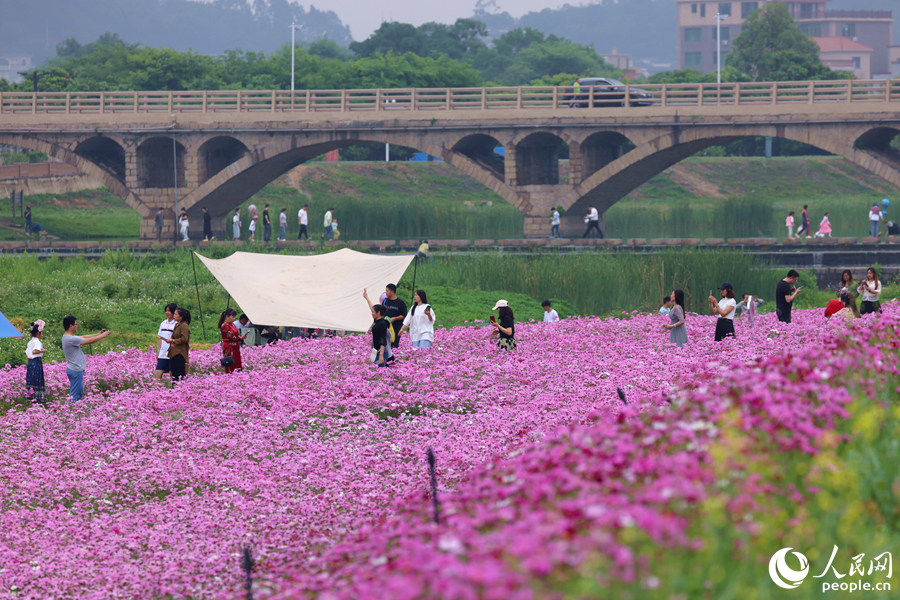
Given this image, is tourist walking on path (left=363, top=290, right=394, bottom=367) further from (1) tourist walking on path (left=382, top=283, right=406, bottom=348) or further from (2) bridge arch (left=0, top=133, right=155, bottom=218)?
(2) bridge arch (left=0, top=133, right=155, bottom=218)

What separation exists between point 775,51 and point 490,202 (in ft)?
95.8

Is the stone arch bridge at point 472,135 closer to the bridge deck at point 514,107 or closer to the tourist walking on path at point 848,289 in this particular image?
the bridge deck at point 514,107

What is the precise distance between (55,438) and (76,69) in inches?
3199

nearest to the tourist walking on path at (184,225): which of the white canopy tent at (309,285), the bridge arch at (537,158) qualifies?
the bridge arch at (537,158)

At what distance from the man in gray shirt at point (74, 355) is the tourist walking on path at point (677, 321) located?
9.11m

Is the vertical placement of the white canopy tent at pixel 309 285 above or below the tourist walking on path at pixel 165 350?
above

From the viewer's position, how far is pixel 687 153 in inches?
1865

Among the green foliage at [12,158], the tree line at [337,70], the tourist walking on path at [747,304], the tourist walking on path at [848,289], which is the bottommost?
the tourist walking on path at [747,304]

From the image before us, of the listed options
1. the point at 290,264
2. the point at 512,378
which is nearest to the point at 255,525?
the point at 512,378

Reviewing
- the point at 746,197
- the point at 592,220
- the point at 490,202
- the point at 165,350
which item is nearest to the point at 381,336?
the point at 165,350

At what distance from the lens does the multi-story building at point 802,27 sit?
461 feet

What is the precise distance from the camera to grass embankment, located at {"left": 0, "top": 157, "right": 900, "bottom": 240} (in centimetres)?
5209

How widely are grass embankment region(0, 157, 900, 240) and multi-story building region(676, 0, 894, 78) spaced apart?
67.9 metres

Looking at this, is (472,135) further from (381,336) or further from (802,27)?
(802,27)
